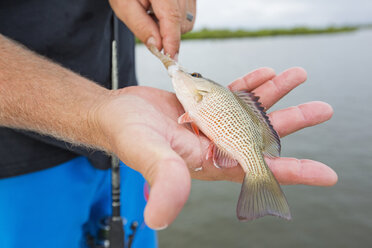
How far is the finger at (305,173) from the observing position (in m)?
1.95

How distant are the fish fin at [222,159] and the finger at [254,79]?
99cm

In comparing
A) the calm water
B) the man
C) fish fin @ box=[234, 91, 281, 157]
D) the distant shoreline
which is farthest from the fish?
the distant shoreline

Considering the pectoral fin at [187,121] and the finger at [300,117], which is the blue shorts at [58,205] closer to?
the pectoral fin at [187,121]

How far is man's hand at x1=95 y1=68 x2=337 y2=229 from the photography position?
1.18 m

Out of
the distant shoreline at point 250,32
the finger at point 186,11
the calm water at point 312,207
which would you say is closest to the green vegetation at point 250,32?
the distant shoreline at point 250,32

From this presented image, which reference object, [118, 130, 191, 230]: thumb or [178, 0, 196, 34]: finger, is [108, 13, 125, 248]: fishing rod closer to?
[178, 0, 196, 34]: finger

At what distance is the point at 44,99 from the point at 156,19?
4.48 feet

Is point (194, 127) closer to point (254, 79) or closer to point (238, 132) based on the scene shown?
point (238, 132)

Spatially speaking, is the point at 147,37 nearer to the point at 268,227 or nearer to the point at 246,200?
the point at 246,200

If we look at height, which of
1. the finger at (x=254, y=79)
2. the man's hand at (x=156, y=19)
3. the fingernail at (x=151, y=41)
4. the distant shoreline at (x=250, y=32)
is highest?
the distant shoreline at (x=250, y=32)

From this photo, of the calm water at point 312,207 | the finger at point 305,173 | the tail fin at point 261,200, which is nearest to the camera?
the tail fin at point 261,200

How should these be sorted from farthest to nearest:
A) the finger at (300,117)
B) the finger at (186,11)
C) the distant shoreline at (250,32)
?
the distant shoreline at (250,32), the finger at (186,11), the finger at (300,117)

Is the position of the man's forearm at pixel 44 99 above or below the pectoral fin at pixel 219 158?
above

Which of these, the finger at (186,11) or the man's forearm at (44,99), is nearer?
the man's forearm at (44,99)
